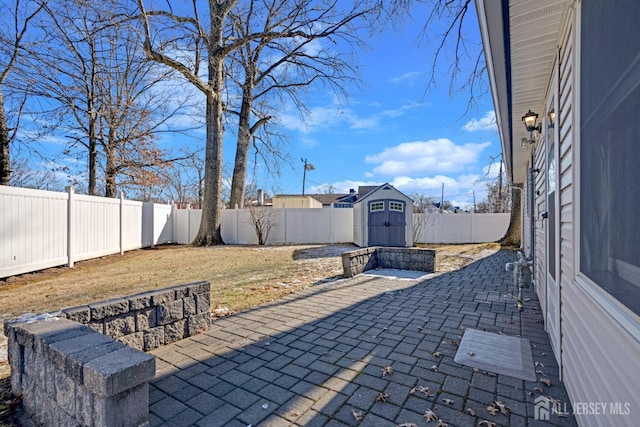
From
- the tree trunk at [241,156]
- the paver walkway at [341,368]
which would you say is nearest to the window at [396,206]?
the paver walkway at [341,368]

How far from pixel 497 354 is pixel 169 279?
5.54 metres

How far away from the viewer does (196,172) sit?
86.9ft

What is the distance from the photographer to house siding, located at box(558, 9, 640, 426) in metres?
1.19

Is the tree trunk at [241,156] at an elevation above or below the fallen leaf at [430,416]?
above

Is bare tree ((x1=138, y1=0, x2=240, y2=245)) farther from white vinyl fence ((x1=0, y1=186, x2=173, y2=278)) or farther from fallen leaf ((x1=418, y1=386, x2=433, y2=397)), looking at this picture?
fallen leaf ((x1=418, y1=386, x2=433, y2=397))

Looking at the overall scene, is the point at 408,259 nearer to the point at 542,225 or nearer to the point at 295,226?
the point at 542,225

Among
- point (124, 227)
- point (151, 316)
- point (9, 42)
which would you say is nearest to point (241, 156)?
point (124, 227)

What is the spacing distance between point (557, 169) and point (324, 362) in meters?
2.74

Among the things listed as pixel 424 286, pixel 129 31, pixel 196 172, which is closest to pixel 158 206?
pixel 129 31

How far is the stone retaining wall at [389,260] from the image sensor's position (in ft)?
20.9

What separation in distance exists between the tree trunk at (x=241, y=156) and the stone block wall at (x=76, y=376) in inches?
529

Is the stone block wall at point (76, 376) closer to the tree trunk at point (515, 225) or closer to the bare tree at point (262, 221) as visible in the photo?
the bare tree at point (262, 221)

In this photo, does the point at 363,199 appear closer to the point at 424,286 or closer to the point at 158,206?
the point at 424,286

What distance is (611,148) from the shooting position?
1.35m
